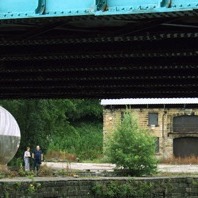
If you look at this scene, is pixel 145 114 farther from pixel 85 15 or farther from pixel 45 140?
pixel 85 15

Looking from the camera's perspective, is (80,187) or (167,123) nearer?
(80,187)

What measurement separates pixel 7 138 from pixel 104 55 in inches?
603

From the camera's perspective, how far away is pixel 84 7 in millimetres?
12789

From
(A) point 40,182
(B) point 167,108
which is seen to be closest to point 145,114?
(B) point 167,108

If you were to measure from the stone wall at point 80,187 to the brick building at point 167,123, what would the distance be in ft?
91.9

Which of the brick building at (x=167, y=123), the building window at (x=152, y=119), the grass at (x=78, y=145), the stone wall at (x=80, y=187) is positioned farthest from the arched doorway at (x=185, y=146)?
the stone wall at (x=80, y=187)

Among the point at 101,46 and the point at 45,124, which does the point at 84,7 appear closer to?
the point at 101,46

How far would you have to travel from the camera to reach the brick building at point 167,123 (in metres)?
58.8

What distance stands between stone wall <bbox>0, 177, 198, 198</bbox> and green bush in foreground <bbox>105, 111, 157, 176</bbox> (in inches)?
226

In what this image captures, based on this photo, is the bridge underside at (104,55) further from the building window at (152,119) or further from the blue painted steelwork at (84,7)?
the building window at (152,119)

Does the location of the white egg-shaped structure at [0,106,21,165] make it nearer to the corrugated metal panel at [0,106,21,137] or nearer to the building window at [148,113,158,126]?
the corrugated metal panel at [0,106,21,137]

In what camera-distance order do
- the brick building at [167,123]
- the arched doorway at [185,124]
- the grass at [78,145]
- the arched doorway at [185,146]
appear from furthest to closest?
the grass at [78,145] < the arched doorway at [185,146] < the arched doorway at [185,124] < the brick building at [167,123]

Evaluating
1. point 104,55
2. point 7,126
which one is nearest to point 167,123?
point 7,126

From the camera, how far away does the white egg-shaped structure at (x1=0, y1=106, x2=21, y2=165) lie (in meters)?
31.0
